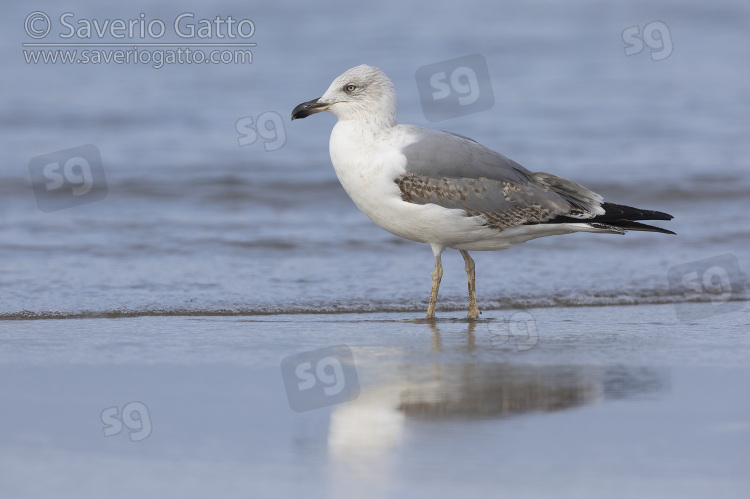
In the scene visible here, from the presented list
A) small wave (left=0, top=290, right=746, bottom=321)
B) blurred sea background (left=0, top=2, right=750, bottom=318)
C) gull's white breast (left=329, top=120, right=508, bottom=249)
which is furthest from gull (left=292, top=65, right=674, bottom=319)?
blurred sea background (left=0, top=2, right=750, bottom=318)

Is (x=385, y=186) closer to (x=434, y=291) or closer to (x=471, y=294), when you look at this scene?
(x=434, y=291)

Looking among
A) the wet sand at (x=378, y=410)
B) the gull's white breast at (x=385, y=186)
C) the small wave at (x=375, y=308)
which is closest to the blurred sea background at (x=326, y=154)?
the small wave at (x=375, y=308)

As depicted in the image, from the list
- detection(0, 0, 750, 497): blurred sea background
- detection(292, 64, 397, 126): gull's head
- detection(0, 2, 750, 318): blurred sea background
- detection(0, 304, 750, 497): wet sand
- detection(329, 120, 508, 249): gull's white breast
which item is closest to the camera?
detection(0, 304, 750, 497): wet sand

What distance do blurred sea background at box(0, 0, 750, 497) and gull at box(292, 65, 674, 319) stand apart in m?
0.61

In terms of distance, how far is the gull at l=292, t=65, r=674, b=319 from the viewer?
6309 millimetres

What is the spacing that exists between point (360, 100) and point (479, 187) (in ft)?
2.90

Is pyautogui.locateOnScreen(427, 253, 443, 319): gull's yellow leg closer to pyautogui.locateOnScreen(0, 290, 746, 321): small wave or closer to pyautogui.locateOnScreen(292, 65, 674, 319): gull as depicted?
pyautogui.locateOnScreen(292, 65, 674, 319): gull

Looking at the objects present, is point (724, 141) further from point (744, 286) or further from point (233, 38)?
point (233, 38)

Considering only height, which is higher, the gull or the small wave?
the gull

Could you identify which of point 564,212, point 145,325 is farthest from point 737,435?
point 145,325

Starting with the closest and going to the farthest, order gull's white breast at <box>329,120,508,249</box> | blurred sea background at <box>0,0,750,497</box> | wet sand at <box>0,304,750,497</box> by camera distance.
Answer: wet sand at <box>0,304,750,497</box> → blurred sea background at <box>0,0,750,497</box> → gull's white breast at <box>329,120,508,249</box>

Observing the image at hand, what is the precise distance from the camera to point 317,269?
8242 millimetres

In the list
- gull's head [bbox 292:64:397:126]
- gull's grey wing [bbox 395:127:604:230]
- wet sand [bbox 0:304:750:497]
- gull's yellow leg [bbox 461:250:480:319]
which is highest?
gull's head [bbox 292:64:397:126]

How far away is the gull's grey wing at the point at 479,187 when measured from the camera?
20.7 feet
